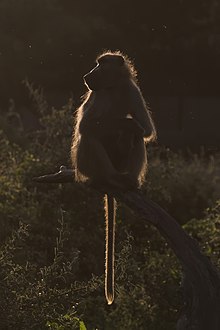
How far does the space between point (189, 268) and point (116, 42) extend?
16.4m

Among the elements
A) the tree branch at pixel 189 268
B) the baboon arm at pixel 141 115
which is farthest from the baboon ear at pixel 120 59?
the tree branch at pixel 189 268

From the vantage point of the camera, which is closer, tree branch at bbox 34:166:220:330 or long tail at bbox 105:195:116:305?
tree branch at bbox 34:166:220:330

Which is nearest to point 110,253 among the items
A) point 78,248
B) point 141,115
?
point 141,115

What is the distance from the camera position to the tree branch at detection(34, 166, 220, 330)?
5051 mm

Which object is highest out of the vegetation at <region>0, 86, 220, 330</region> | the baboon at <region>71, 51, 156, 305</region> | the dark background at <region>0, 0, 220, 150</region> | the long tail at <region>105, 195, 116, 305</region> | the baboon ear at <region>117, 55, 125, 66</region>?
the baboon ear at <region>117, 55, 125, 66</region>

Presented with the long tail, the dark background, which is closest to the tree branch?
the long tail

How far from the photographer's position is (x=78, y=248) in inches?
341

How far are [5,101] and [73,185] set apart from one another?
46.6ft

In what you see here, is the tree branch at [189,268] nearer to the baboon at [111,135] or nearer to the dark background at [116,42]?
the baboon at [111,135]

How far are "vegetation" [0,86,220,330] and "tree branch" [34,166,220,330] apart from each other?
0.74 meters

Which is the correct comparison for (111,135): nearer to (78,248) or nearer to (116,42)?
(78,248)

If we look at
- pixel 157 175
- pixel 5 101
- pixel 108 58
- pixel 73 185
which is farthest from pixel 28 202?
pixel 5 101

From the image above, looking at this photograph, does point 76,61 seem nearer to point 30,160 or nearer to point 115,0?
point 115,0

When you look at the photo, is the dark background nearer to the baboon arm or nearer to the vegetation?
the vegetation
